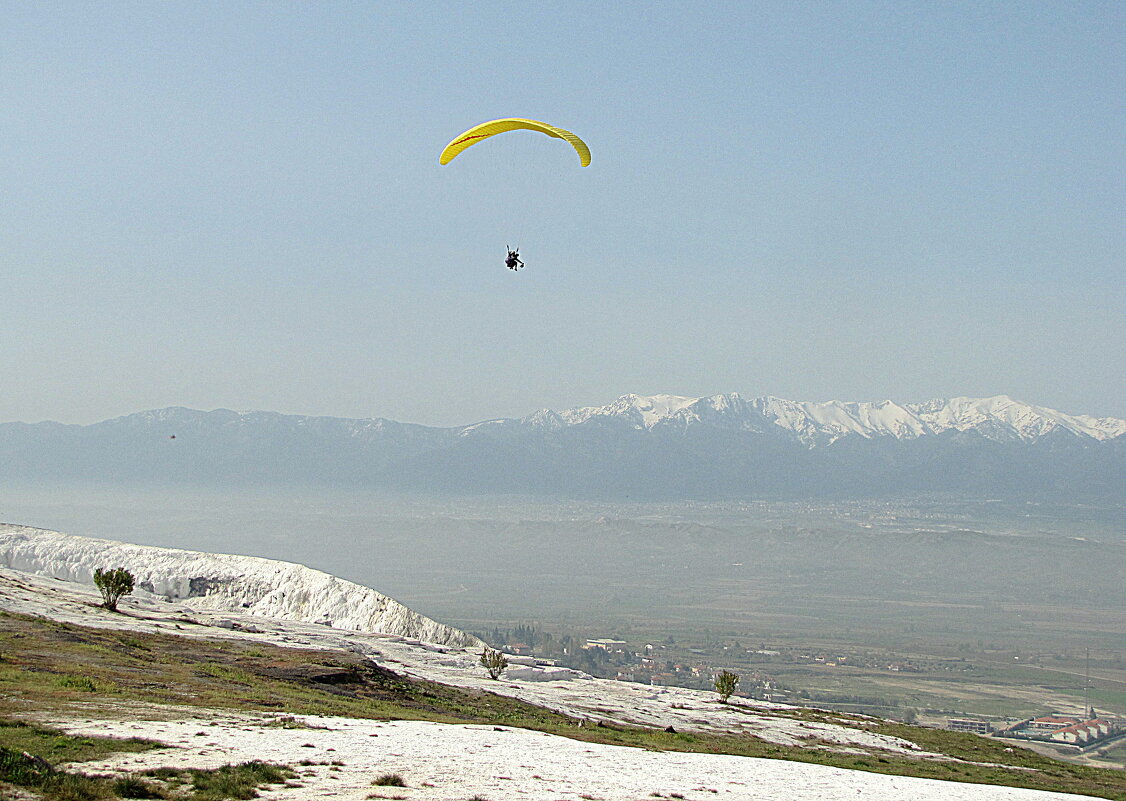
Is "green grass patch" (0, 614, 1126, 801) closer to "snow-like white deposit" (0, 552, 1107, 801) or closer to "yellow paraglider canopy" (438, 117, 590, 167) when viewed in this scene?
"snow-like white deposit" (0, 552, 1107, 801)

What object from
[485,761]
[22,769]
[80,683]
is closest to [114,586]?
[80,683]

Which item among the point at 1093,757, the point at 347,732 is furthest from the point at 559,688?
the point at 1093,757

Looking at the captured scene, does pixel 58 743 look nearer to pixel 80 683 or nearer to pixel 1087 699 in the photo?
pixel 80 683

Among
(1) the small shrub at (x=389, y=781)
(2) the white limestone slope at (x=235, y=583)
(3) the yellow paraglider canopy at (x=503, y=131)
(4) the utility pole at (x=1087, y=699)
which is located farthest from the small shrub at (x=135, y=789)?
(4) the utility pole at (x=1087, y=699)

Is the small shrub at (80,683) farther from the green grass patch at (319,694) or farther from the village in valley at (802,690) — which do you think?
the village in valley at (802,690)

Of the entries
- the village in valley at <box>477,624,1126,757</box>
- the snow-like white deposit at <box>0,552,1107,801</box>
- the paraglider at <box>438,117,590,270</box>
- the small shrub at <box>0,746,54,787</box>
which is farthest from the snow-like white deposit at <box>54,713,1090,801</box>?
the village in valley at <box>477,624,1126,757</box>
